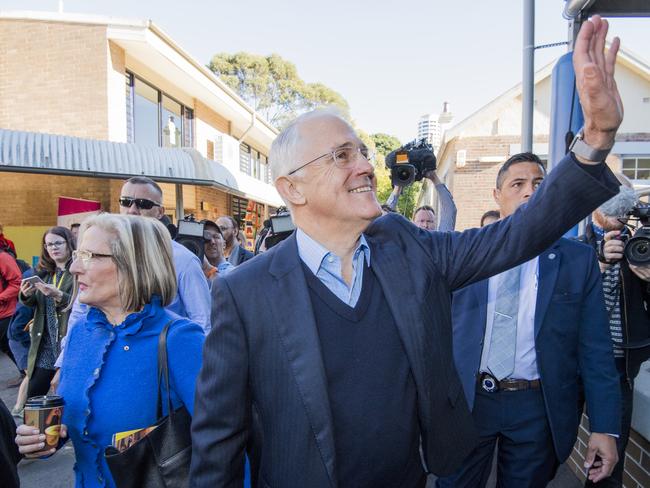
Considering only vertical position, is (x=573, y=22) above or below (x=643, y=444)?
above

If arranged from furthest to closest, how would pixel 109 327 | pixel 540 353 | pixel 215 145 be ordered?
pixel 215 145 → pixel 540 353 → pixel 109 327

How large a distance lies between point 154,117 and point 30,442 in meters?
12.5

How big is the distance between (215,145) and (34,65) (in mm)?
6319

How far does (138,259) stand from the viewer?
6.81ft

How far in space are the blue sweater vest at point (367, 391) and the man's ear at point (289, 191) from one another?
0.40m

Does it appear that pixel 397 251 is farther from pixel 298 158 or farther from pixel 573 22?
pixel 573 22

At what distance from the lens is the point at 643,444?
2645mm

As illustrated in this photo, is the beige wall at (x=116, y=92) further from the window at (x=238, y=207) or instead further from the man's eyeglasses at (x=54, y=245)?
the window at (x=238, y=207)

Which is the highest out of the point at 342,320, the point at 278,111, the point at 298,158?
the point at 278,111

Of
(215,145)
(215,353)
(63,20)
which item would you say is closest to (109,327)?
(215,353)

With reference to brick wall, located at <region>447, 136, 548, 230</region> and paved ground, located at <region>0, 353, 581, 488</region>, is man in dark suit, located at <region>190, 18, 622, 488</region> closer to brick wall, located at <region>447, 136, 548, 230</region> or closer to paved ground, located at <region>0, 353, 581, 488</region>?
paved ground, located at <region>0, 353, 581, 488</region>

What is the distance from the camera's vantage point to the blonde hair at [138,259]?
79.5 inches

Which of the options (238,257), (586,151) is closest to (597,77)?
(586,151)

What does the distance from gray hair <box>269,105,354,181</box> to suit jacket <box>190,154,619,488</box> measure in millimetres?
327
